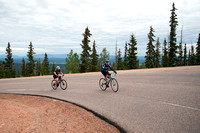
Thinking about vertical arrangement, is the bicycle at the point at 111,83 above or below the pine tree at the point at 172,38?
below

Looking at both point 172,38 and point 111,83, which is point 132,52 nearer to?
point 172,38

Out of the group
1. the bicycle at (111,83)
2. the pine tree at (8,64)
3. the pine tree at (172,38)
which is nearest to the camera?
the bicycle at (111,83)

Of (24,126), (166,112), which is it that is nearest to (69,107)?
(24,126)

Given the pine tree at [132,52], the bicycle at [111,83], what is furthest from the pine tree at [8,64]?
the bicycle at [111,83]

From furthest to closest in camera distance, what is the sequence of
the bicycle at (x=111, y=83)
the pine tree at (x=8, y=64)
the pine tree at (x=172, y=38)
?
→ the pine tree at (x=8, y=64) → the pine tree at (x=172, y=38) → the bicycle at (x=111, y=83)

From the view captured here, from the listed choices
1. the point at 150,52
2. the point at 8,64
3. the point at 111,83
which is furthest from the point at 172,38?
the point at 8,64

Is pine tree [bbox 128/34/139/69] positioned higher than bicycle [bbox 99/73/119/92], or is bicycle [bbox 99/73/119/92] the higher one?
pine tree [bbox 128/34/139/69]

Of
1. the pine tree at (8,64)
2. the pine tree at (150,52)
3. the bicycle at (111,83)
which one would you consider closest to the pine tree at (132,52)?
the pine tree at (150,52)

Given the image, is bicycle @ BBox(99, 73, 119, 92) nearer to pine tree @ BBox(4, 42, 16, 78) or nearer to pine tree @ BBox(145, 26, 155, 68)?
pine tree @ BBox(145, 26, 155, 68)

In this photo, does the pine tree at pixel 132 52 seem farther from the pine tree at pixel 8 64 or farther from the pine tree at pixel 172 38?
the pine tree at pixel 8 64

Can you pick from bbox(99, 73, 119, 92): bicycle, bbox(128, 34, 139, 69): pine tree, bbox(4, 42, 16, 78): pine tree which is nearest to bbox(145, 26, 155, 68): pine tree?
bbox(128, 34, 139, 69): pine tree

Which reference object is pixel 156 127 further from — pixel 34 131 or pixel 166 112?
pixel 34 131

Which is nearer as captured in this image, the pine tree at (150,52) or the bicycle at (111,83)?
the bicycle at (111,83)

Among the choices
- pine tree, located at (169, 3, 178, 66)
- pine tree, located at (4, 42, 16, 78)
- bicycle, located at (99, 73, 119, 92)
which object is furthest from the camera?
pine tree, located at (4, 42, 16, 78)
